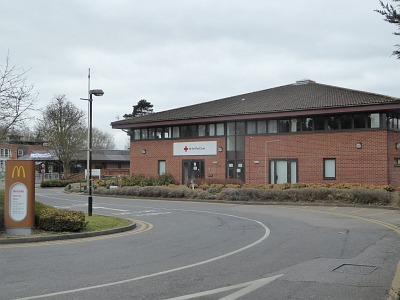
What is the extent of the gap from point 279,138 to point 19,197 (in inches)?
987

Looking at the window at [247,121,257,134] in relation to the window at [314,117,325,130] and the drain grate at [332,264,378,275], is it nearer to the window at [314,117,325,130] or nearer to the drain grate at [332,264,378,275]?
the window at [314,117,325,130]

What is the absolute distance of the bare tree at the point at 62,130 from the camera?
57.8 meters

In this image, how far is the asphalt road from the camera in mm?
7098

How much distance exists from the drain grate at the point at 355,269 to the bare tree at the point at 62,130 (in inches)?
2061

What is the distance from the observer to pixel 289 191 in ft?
90.2

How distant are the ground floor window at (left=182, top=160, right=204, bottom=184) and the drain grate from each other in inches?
1213

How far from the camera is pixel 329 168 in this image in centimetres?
3362

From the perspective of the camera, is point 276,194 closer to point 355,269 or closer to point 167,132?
point 167,132

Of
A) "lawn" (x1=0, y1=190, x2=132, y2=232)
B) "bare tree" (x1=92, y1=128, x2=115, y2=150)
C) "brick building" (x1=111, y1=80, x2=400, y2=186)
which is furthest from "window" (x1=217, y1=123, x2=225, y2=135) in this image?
"bare tree" (x1=92, y1=128, x2=115, y2=150)

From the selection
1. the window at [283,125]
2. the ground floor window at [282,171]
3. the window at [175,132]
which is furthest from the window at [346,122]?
the window at [175,132]

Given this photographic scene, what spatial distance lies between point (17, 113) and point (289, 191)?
16146mm

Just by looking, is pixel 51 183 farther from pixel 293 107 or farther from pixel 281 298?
pixel 281 298

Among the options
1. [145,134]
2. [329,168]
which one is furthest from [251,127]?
[145,134]

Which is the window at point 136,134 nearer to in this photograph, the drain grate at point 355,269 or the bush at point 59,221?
the bush at point 59,221
